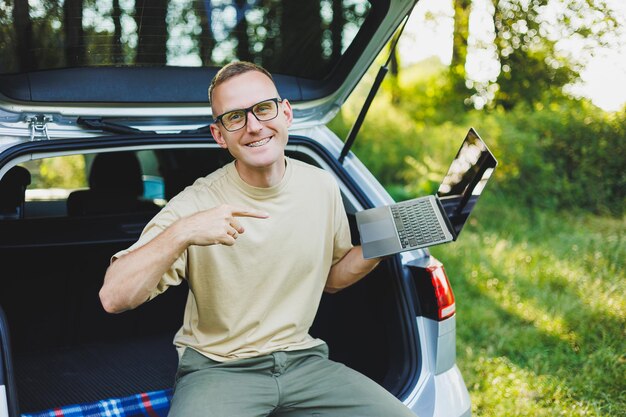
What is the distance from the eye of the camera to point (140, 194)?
3143 mm

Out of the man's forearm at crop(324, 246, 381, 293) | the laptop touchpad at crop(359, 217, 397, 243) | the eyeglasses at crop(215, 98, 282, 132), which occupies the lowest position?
the man's forearm at crop(324, 246, 381, 293)

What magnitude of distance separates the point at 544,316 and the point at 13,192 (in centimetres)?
290

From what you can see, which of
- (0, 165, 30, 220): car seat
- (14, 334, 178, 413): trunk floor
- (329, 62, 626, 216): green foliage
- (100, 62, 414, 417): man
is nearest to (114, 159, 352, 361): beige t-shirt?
(100, 62, 414, 417): man

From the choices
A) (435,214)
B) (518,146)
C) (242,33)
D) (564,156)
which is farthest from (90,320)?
(518,146)

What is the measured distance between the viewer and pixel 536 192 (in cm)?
600

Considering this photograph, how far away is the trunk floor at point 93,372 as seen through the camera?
92.5 inches

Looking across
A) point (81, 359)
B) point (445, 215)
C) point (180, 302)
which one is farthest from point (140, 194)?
point (445, 215)

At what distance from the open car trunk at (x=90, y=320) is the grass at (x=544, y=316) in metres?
0.89

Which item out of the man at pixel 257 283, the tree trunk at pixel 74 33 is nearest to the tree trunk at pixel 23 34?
the tree trunk at pixel 74 33

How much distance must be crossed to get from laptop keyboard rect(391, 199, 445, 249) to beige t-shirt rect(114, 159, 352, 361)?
0.23m

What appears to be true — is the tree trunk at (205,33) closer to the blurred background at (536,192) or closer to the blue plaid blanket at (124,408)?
the blue plaid blanket at (124,408)

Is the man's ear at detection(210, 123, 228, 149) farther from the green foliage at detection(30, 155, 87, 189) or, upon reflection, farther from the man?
the green foliage at detection(30, 155, 87, 189)

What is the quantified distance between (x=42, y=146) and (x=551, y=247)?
380cm

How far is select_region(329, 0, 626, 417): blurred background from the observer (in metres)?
3.16
